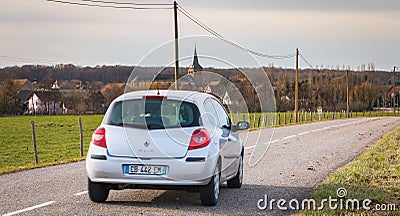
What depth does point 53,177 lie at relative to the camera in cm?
1180

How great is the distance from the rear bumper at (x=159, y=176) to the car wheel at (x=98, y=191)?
17 centimetres

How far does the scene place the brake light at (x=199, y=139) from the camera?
328 inches

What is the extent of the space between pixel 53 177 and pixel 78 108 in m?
61.3

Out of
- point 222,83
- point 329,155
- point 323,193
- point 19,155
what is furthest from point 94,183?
point 19,155

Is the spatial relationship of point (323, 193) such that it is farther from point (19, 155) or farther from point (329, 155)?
point (19, 155)

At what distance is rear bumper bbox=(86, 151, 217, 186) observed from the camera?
8.18 meters

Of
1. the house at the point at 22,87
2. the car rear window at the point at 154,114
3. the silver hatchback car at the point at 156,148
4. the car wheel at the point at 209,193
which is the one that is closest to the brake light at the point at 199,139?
the silver hatchback car at the point at 156,148

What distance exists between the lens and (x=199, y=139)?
27.5 feet

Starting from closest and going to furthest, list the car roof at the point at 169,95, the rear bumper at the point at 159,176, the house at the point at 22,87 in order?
1. the rear bumper at the point at 159,176
2. the car roof at the point at 169,95
3. the house at the point at 22,87

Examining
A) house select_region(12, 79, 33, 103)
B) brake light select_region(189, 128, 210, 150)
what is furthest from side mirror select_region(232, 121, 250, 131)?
house select_region(12, 79, 33, 103)

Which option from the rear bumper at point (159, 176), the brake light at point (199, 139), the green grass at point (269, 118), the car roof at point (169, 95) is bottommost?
the green grass at point (269, 118)

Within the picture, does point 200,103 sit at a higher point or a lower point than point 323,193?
higher

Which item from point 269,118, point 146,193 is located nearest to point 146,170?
point 146,193

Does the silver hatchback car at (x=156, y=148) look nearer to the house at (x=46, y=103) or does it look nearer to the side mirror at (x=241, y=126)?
the side mirror at (x=241, y=126)
